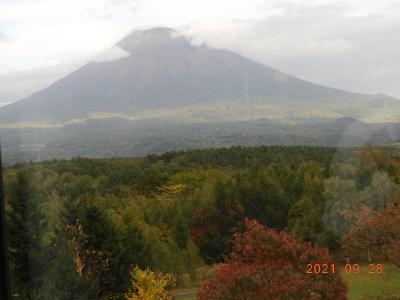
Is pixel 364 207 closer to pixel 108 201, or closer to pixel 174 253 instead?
pixel 174 253

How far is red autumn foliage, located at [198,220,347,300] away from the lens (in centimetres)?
219

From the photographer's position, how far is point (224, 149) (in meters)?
2.33

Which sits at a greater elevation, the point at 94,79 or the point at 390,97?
the point at 94,79

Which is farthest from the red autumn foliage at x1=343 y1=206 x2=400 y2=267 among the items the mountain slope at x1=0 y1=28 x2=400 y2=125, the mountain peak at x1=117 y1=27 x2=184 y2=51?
the mountain peak at x1=117 y1=27 x2=184 y2=51

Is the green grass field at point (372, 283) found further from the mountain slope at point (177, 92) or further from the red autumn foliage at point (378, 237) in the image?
the mountain slope at point (177, 92)

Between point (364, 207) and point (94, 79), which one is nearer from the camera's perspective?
point (364, 207)

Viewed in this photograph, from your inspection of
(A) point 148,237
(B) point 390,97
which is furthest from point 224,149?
(B) point 390,97

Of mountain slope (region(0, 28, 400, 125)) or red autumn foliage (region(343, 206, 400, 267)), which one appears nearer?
red autumn foliage (region(343, 206, 400, 267))

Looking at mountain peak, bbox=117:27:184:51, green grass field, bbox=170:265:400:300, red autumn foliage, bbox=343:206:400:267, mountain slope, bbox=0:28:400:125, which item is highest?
mountain peak, bbox=117:27:184:51

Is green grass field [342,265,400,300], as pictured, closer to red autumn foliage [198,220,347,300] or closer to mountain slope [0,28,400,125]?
red autumn foliage [198,220,347,300]

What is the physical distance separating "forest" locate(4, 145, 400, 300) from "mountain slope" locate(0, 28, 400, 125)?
0.18 metres

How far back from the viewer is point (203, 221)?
238 centimetres

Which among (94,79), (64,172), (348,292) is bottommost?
(348,292)

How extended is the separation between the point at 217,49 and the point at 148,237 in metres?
0.85
